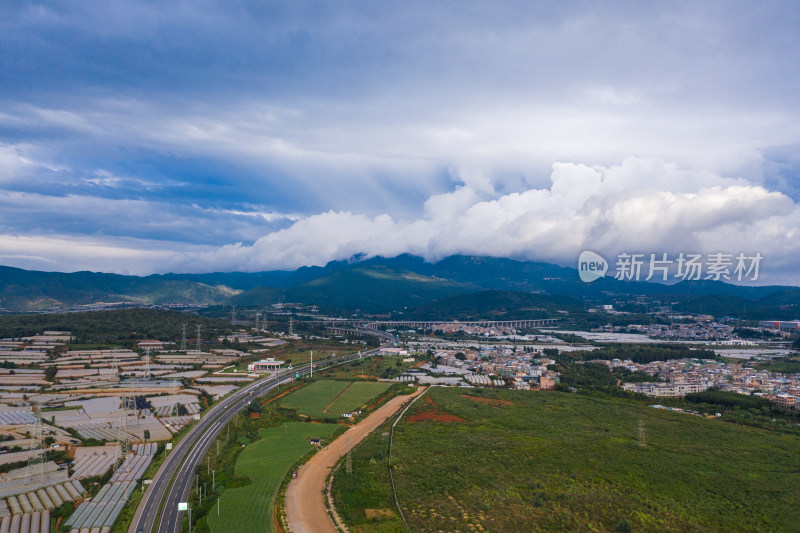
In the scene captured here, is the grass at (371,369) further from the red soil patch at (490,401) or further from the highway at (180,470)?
the red soil patch at (490,401)

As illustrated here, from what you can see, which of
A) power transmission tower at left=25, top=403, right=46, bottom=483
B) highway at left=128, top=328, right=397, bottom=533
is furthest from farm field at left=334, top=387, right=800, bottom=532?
power transmission tower at left=25, top=403, right=46, bottom=483

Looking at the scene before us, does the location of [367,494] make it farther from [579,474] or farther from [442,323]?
[442,323]

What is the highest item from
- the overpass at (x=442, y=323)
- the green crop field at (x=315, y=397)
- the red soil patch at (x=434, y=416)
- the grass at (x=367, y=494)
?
the grass at (x=367, y=494)

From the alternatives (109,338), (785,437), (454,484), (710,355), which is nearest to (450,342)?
(710,355)

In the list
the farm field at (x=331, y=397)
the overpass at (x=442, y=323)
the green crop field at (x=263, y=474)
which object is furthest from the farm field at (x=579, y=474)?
the overpass at (x=442, y=323)

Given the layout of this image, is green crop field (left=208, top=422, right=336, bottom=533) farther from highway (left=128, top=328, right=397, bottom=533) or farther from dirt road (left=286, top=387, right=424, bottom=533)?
highway (left=128, top=328, right=397, bottom=533)

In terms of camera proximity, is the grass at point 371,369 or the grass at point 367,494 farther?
the grass at point 371,369

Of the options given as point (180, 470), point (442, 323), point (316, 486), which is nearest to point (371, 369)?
point (180, 470)
